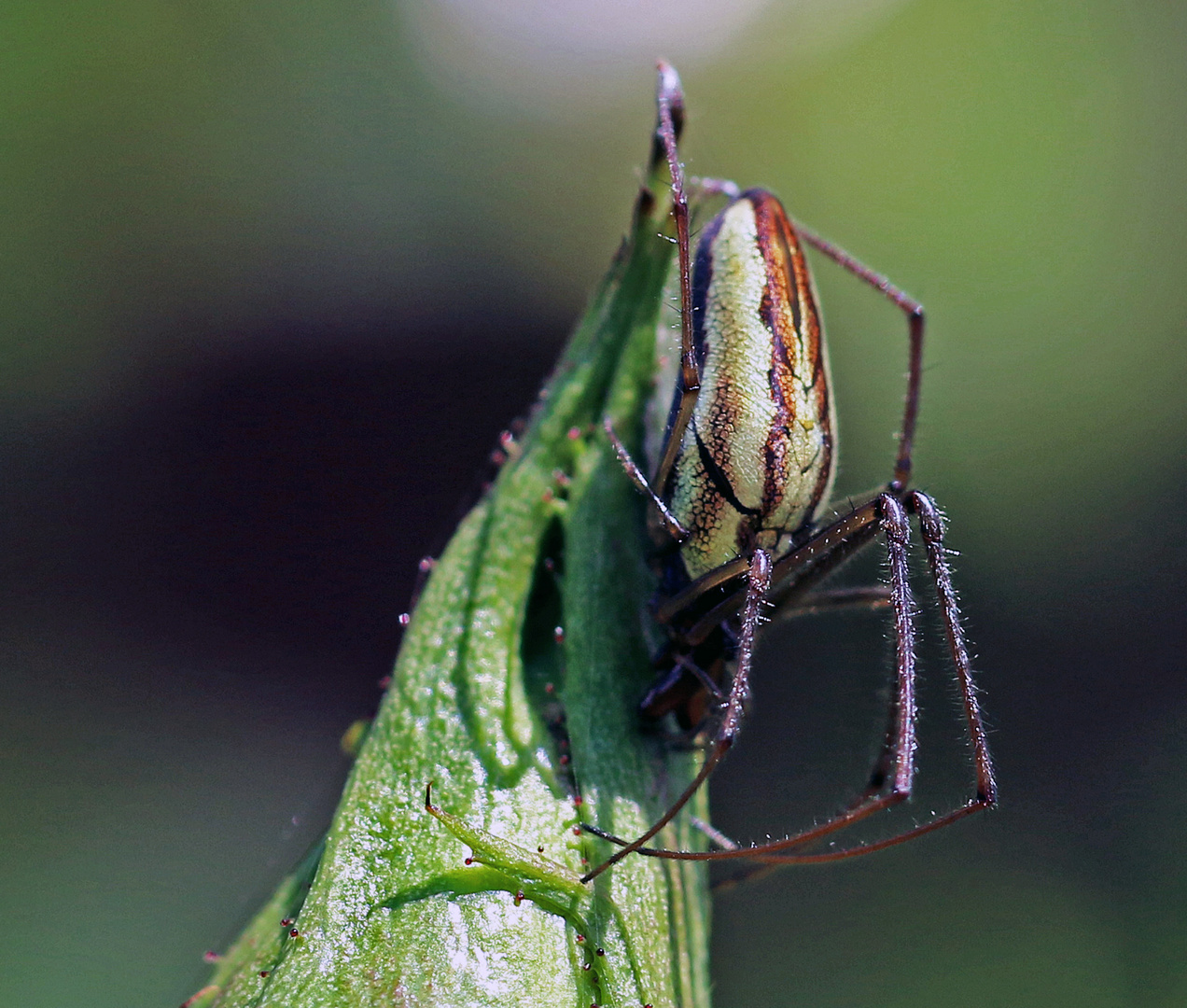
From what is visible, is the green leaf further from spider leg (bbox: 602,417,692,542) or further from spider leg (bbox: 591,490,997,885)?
spider leg (bbox: 591,490,997,885)

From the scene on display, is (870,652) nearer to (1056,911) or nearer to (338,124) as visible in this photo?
(1056,911)

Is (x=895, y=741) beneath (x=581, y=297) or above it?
beneath

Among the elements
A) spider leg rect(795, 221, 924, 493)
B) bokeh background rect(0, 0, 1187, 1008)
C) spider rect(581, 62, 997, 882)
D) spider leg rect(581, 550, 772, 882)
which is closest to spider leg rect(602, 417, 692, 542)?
spider rect(581, 62, 997, 882)

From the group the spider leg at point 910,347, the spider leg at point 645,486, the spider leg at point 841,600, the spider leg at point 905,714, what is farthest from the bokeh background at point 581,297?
the spider leg at point 645,486

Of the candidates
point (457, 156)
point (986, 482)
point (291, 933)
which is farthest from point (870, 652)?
point (291, 933)

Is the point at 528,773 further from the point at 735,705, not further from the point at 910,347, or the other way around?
the point at 910,347

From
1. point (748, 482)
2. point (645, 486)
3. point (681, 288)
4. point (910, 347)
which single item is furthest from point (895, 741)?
point (910, 347)
